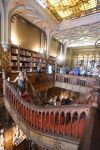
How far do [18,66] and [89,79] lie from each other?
179 inches

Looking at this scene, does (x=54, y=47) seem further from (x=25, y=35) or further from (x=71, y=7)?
(x=71, y=7)

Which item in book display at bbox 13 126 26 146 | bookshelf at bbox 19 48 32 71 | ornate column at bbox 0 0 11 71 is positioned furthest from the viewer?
bookshelf at bbox 19 48 32 71

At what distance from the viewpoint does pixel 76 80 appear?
328 inches

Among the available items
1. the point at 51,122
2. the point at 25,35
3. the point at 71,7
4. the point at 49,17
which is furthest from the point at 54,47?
the point at 51,122

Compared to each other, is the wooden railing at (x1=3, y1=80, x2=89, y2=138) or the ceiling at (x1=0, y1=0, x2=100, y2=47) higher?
the ceiling at (x1=0, y1=0, x2=100, y2=47)

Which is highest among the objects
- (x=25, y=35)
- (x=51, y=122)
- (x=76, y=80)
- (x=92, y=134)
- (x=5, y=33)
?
(x=25, y=35)

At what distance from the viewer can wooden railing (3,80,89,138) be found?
2.64 metres

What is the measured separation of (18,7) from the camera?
23.4ft

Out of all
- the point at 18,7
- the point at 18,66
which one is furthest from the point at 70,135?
the point at 18,7

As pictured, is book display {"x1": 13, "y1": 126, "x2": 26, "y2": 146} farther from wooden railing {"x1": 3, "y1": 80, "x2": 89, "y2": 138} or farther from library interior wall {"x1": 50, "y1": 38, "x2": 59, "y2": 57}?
library interior wall {"x1": 50, "y1": 38, "x2": 59, "y2": 57}

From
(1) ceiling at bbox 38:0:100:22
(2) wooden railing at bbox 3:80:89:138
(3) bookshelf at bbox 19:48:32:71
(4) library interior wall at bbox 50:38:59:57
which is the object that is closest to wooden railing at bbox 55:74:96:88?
(3) bookshelf at bbox 19:48:32:71

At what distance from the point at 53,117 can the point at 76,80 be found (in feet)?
18.1

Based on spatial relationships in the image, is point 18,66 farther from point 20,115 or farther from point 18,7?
point 20,115

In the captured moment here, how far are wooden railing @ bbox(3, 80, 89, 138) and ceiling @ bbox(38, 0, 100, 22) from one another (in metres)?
6.18
